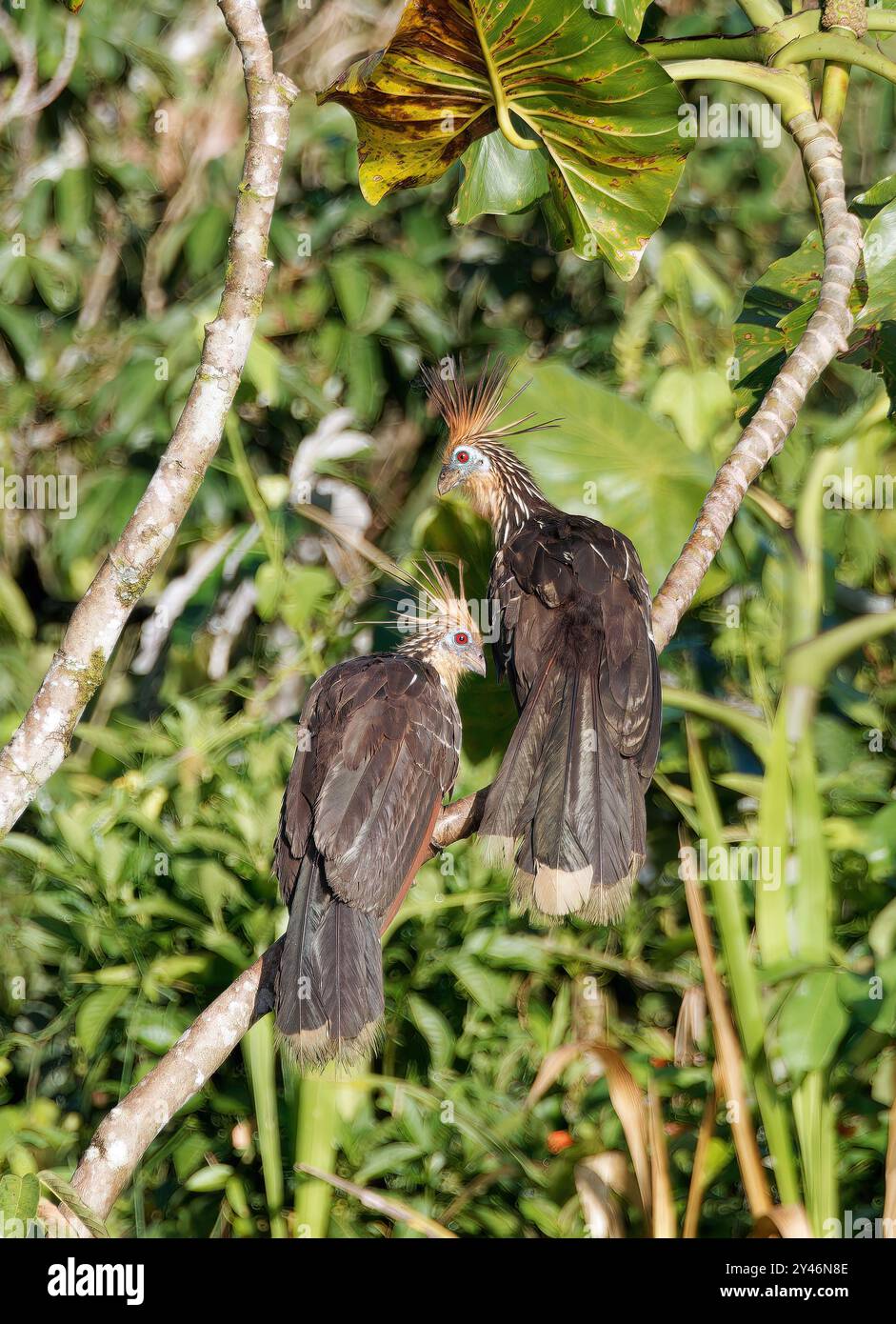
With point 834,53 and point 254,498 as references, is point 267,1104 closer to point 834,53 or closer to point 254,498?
point 254,498

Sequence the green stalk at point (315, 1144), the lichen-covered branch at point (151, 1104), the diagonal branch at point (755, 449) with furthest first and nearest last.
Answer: the green stalk at point (315, 1144), the diagonal branch at point (755, 449), the lichen-covered branch at point (151, 1104)

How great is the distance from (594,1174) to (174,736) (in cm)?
169

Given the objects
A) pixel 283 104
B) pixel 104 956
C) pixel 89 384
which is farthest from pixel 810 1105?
pixel 89 384

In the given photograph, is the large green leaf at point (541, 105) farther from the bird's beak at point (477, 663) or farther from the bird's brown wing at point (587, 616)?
the bird's beak at point (477, 663)

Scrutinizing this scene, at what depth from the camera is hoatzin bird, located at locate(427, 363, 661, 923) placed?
89.1 inches

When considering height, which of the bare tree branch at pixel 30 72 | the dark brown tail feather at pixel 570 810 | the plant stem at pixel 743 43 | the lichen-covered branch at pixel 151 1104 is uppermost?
the bare tree branch at pixel 30 72

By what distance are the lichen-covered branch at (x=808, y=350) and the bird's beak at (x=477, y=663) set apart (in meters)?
0.72

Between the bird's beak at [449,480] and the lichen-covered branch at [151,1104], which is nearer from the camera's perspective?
the lichen-covered branch at [151,1104]

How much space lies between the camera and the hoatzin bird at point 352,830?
87.4 inches

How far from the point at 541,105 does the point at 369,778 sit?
1334mm

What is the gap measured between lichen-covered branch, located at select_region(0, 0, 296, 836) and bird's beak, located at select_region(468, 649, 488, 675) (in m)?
1.08

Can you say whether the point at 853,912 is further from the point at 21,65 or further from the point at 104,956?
the point at 21,65

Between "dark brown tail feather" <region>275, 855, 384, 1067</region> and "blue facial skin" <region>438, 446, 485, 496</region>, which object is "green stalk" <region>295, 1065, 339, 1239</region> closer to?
"dark brown tail feather" <region>275, 855, 384, 1067</region>

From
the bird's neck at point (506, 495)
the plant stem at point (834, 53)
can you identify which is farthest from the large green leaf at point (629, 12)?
the bird's neck at point (506, 495)
